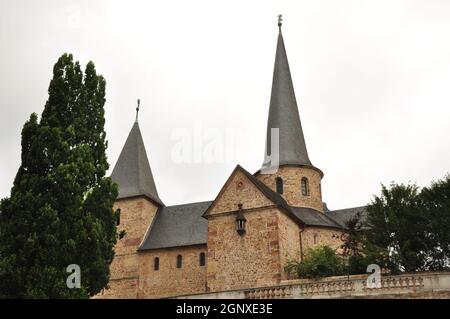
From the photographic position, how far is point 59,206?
19.5 metres

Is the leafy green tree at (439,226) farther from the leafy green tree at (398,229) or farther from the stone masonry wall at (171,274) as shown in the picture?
the stone masonry wall at (171,274)

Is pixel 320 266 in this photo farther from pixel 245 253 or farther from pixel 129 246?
pixel 129 246

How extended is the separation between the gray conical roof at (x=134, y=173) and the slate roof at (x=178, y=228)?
1.53 meters

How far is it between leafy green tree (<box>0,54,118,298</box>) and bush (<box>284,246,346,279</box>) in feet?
31.9

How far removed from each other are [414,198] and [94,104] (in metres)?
15.6

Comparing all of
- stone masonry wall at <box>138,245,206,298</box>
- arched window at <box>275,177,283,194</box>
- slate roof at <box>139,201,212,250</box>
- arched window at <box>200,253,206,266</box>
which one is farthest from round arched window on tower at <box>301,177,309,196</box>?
arched window at <box>200,253,206,266</box>

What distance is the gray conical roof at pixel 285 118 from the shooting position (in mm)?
36031

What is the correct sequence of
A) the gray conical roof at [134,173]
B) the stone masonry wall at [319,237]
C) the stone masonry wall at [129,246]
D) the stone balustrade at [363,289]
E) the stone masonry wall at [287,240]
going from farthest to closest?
the gray conical roof at [134,173], the stone masonry wall at [129,246], the stone masonry wall at [319,237], the stone masonry wall at [287,240], the stone balustrade at [363,289]

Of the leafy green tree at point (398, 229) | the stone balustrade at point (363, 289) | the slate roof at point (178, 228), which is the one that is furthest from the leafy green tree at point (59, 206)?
the slate roof at point (178, 228)

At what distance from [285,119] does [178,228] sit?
9919 millimetres

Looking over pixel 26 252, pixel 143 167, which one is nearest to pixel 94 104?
pixel 26 252

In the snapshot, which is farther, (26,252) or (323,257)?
(323,257)

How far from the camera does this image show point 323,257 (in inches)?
1046
